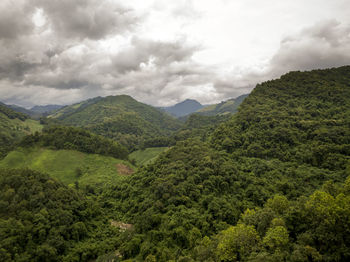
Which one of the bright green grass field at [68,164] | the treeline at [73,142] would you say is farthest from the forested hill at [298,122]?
the treeline at [73,142]

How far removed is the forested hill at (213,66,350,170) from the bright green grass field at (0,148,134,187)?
235 ft

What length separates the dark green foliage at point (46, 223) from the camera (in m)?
42.1

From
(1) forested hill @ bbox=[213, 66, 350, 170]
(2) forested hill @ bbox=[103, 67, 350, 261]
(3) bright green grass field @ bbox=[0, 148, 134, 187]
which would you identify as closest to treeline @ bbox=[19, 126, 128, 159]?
(3) bright green grass field @ bbox=[0, 148, 134, 187]

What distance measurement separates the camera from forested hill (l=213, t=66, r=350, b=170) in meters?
65.9

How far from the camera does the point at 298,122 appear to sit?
275 feet

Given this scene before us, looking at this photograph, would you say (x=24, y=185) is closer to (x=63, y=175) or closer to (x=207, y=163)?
(x=63, y=175)

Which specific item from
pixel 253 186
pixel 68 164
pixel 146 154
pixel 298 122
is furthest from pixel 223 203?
pixel 146 154

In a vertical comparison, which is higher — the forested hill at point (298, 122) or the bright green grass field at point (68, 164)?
the forested hill at point (298, 122)

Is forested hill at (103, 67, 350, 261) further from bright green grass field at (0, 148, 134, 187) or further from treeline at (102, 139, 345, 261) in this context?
bright green grass field at (0, 148, 134, 187)

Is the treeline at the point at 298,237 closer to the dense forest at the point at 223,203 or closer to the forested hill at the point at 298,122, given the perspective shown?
the dense forest at the point at 223,203

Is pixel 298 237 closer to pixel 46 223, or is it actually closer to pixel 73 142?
pixel 46 223

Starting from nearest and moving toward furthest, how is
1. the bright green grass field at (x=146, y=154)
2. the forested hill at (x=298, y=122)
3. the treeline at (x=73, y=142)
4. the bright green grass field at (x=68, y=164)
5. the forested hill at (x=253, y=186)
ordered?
the forested hill at (x=253, y=186), the forested hill at (x=298, y=122), the bright green grass field at (x=68, y=164), the treeline at (x=73, y=142), the bright green grass field at (x=146, y=154)

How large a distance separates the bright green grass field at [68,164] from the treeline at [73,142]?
5114mm

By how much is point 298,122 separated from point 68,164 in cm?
13326
